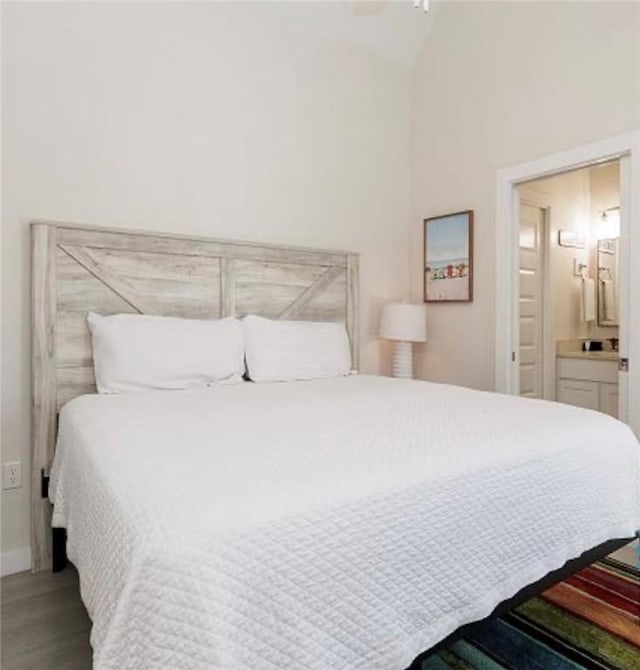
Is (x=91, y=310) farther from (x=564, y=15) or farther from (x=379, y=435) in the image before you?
(x=564, y=15)

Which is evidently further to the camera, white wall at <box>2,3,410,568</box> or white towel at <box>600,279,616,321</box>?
white towel at <box>600,279,616,321</box>

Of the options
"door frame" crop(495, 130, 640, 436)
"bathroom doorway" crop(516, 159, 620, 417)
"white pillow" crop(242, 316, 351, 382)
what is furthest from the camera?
"bathroom doorway" crop(516, 159, 620, 417)

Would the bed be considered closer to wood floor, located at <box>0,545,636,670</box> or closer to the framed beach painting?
wood floor, located at <box>0,545,636,670</box>

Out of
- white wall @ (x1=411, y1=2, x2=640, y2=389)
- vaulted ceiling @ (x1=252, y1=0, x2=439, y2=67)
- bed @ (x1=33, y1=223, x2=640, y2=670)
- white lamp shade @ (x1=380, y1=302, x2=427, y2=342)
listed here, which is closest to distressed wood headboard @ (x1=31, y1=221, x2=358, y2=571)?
bed @ (x1=33, y1=223, x2=640, y2=670)

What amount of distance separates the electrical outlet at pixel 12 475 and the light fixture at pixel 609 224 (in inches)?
188

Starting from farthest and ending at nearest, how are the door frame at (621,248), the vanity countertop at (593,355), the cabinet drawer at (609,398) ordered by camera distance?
1. the vanity countertop at (593,355)
2. the cabinet drawer at (609,398)
3. the door frame at (621,248)

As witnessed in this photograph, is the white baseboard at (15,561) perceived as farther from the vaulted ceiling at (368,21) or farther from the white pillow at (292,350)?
the vaulted ceiling at (368,21)

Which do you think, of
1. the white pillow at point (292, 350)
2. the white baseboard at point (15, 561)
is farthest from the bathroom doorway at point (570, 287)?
the white baseboard at point (15, 561)

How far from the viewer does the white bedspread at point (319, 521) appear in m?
0.86

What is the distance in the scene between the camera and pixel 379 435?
1505 millimetres

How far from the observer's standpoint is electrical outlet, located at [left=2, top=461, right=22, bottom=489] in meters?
2.29

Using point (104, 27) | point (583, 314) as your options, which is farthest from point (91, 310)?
point (583, 314)

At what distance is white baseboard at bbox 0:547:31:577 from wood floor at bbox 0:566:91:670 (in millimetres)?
34

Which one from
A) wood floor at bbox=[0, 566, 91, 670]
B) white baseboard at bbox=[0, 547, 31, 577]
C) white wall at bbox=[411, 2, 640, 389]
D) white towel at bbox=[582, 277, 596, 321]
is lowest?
wood floor at bbox=[0, 566, 91, 670]
